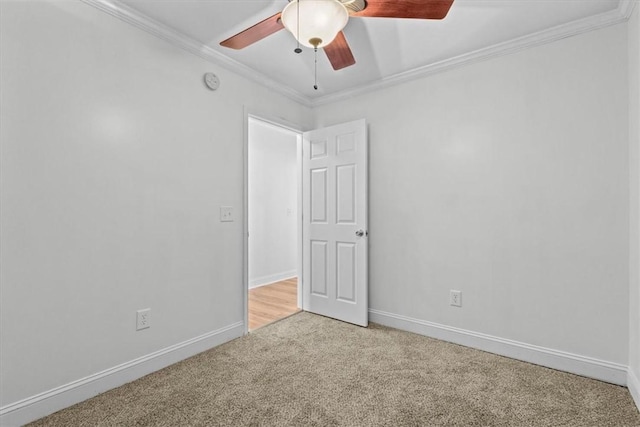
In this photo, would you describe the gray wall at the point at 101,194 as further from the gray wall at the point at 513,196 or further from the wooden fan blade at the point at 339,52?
the gray wall at the point at 513,196

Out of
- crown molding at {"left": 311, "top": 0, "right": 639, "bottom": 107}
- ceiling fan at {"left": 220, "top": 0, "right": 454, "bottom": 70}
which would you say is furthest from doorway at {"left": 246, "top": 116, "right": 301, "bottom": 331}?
ceiling fan at {"left": 220, "top": 0, "right": 454, "bottom": 70}

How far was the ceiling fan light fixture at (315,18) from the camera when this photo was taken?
1447mm

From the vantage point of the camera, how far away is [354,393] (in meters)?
1.91

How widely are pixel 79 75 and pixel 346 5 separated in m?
1.57

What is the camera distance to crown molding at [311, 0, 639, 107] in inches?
78.7

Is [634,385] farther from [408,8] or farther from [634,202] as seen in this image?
[408,8]

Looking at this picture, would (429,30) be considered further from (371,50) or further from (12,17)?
(12,17)

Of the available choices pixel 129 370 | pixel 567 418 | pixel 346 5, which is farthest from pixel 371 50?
pixel 129 370

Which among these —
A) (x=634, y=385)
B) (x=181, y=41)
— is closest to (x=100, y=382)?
(x=181, y=41)

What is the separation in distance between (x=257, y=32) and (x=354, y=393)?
7.26 feet

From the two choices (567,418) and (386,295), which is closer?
(567,418)

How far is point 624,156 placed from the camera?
2004 mm

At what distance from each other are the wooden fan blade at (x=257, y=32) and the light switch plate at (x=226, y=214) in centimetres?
123

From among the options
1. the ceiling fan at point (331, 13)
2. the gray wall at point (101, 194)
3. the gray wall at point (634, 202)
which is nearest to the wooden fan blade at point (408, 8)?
the ceiling fan at point (331, 13)
